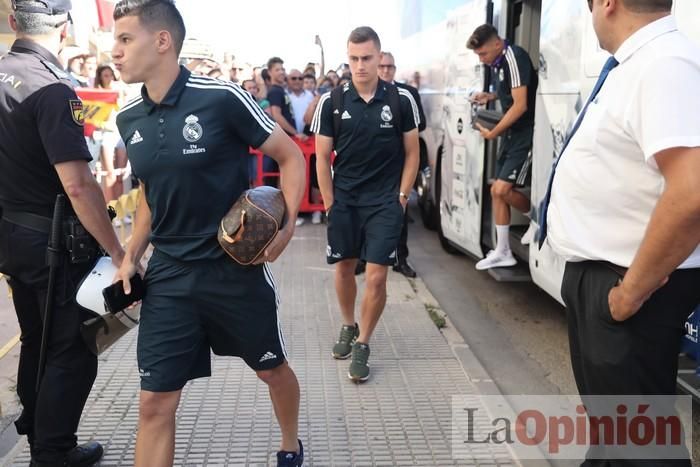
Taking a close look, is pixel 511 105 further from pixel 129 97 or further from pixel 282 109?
pixel 129 97

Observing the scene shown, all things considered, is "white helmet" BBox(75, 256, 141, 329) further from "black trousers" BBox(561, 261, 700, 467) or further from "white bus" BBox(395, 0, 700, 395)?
"white bus" BBox(395, 0, 700, 395)

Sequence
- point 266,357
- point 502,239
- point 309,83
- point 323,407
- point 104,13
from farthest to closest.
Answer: point 104,13, point 309,83, point 502,239, point 323,407, point 266,357

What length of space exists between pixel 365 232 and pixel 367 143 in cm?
56

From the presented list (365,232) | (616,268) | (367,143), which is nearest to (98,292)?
(616,268)

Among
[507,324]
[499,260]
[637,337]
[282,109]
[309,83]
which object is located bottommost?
[507,324]

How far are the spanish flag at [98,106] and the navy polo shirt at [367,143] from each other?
14.7 ft

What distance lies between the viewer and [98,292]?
2582 millimetres

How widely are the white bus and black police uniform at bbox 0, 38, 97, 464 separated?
2.74 metres

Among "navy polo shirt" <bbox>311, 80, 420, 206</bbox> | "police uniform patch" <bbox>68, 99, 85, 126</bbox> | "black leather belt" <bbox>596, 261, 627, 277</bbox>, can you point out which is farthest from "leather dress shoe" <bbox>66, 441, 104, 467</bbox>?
"black leather belt" <bbox>596, 261, 627, 277</bbox>

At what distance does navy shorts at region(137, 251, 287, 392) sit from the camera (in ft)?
8.24

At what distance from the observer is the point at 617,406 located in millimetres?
2121

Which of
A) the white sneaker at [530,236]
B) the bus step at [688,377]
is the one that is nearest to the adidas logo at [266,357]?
the bus step at [688,377]

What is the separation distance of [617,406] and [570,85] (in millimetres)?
2548

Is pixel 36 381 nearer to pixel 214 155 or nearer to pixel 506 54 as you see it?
pixel 214 155
